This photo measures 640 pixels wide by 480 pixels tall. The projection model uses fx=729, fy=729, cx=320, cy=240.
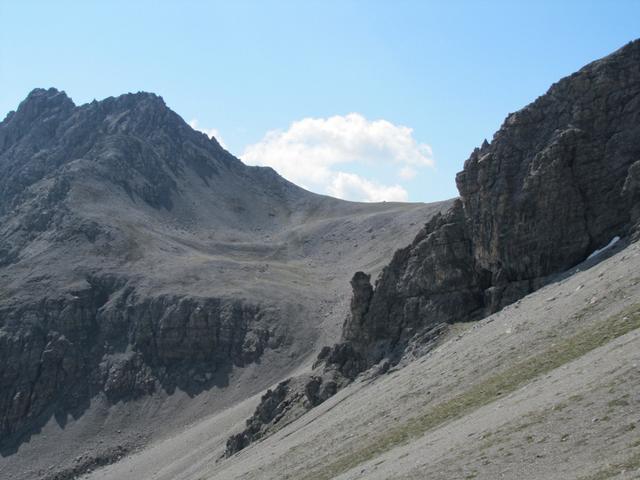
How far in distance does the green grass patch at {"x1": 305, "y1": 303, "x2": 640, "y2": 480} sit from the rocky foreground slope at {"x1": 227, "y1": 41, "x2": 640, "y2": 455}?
19820 mm

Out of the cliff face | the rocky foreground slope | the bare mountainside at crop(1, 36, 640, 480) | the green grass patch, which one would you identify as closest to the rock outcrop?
the bare mountainside at crop(1, 36, 640, 480)

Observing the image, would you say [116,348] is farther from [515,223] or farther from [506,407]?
[506,407]

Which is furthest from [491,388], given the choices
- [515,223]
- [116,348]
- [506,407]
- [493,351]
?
[116,348]

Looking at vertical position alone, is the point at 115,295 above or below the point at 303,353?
above

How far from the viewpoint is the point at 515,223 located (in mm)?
69250

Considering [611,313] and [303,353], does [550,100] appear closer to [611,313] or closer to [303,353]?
[611,313]

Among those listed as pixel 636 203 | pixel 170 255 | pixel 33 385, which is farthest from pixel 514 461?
pixel 170 255

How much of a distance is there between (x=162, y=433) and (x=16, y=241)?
83532 millimetres

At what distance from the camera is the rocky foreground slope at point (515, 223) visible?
65000mm

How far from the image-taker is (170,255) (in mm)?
175500

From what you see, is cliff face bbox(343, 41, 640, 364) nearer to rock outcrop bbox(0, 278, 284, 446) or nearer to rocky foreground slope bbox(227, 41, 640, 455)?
rocky foreground slope bbox(227, 41, 640, 455)

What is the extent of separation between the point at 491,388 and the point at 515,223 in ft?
98.4

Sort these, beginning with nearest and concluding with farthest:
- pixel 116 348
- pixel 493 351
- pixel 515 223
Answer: pixel 493 351 < pixel 515 223 < pixel 116 348

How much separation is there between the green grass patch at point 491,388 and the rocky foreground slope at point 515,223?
19820 millimetres
